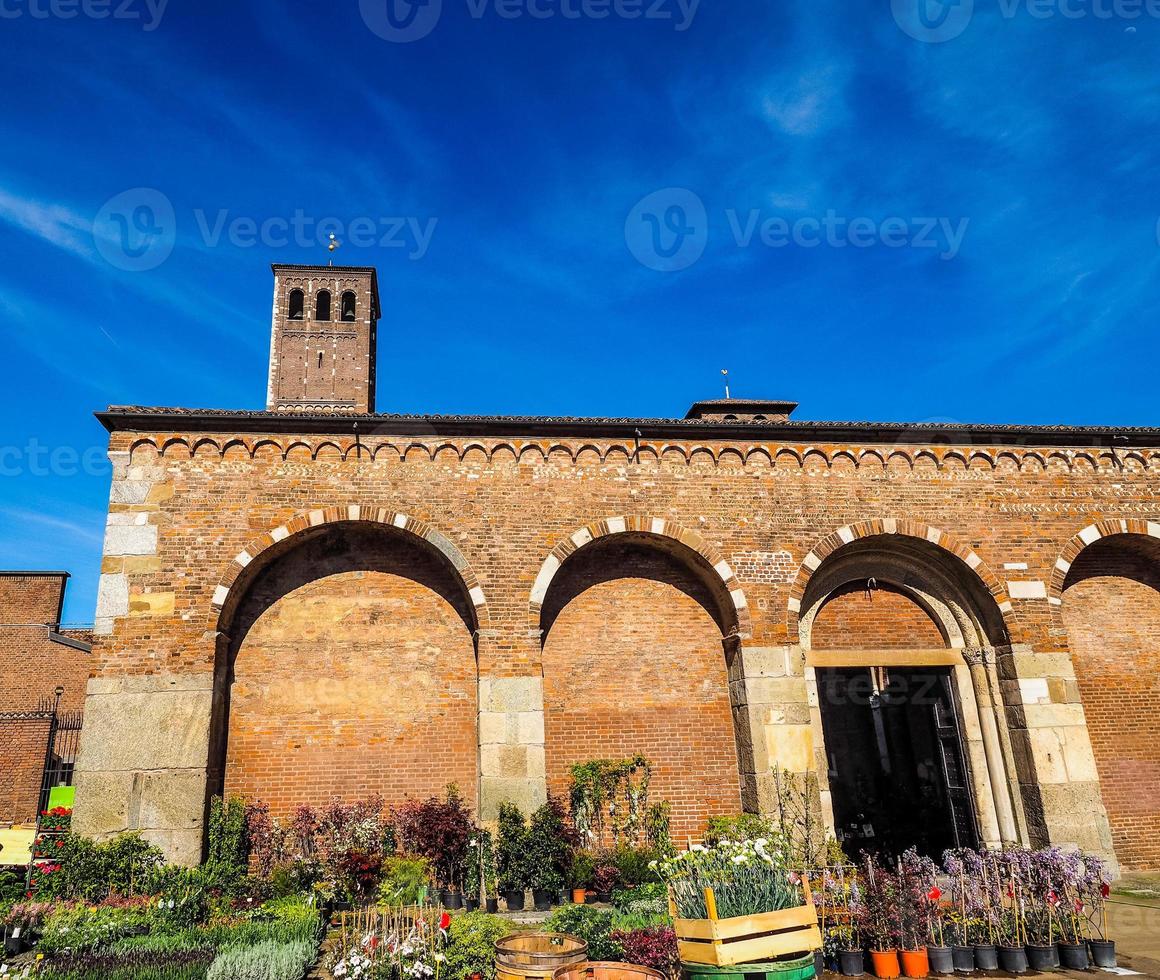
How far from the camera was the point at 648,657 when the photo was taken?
1280 centimetres

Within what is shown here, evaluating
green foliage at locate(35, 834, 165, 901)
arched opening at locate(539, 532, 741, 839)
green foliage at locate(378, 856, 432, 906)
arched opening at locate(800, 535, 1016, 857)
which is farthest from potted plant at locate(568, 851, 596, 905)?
green foliage at locate(35, 834, 165, 901)

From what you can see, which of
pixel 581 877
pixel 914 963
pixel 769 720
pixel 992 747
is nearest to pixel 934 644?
pixel 992 747

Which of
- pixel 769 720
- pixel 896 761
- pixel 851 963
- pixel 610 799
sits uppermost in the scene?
pixel 769 720

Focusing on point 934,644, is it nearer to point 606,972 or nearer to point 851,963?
point 851,963

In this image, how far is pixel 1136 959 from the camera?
328 inches

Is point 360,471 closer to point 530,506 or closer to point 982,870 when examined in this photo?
point 530,506

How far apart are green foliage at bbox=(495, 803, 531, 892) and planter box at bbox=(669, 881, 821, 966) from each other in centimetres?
524

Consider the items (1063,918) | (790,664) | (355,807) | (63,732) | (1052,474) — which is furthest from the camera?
(63,732)

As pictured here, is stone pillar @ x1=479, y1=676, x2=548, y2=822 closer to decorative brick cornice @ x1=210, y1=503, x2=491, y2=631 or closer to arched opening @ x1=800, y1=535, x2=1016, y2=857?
decorative brick cornice @ x1=210, y1=503, x2=491, y2=631

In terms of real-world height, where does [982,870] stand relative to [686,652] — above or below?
below

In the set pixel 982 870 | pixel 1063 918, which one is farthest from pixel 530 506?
pixel 1063 918

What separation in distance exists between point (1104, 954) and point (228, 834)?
1058 centimetres

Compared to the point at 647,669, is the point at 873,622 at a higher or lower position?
higher

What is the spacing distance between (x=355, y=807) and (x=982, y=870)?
822 cm
